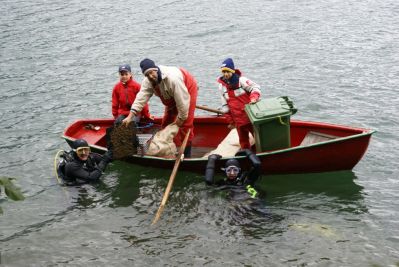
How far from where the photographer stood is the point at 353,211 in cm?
1117

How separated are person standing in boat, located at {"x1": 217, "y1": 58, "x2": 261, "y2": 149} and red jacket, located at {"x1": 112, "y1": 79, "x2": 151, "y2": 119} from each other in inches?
86.5

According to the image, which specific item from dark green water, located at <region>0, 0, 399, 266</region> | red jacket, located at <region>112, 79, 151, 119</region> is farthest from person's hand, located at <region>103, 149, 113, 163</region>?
red jacket, located at <region>112, 79, 151, 119</region>

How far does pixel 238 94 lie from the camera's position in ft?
38.6

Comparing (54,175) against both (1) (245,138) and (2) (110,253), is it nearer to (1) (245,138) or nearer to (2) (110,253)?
(2) (110,253)

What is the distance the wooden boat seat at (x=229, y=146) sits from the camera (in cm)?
1240

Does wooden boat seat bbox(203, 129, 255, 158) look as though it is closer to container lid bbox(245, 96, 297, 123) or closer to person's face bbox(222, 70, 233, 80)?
container lid bbox(245, 96, 297, 123)

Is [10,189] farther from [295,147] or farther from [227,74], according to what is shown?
[295,147]

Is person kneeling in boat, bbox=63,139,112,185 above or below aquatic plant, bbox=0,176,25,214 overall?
below

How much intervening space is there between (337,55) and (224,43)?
14.8 ft

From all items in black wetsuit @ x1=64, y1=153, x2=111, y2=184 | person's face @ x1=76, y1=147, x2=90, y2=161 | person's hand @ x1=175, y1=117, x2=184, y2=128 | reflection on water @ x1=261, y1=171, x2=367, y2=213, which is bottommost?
reflection on water @ x1=261, y1=171, x2=367, y2=213

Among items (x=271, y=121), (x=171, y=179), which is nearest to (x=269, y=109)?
(x=271, y=121)

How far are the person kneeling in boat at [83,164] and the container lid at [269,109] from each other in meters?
3.11

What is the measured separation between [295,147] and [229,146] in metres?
1.72

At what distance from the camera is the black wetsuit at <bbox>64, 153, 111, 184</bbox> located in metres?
11.7
